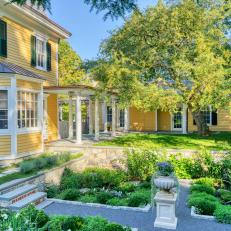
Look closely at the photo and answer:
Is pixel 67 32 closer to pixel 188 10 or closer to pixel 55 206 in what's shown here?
pixel 188 10

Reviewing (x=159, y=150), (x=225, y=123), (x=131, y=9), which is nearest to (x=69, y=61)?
(x=225, y=123)

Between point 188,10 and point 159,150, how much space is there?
25.6 feet

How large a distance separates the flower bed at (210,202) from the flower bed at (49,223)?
235 cm

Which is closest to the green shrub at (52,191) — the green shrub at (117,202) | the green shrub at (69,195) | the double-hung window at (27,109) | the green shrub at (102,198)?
the green shrub at (69,195)

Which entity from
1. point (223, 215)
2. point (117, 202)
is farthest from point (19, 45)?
point (223, 215)

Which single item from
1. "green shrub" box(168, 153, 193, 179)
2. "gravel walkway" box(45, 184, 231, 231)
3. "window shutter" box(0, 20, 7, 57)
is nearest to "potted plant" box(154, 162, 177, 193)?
"gravel walkway" box(45, 184, 231, 231)

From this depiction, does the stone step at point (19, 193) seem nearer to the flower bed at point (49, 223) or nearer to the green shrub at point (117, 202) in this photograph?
the flower bed at point (49, 223)

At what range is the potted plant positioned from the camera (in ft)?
20.4

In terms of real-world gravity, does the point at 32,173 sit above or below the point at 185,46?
below

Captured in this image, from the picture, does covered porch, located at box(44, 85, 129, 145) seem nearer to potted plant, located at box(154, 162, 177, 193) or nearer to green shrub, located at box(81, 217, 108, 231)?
potted plant, located at box(154, 162, 177, 193)

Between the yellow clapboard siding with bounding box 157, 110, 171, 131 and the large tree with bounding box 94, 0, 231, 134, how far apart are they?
978cm

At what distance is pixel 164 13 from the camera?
1528 cm

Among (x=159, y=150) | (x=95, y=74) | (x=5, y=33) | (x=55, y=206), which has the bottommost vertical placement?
(x=55, y=206)

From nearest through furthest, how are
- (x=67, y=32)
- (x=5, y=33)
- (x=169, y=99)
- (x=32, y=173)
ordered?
(x=32, y=173) < (x=5, y=33) < (x=169, y=99) < (x=67, y=32)
